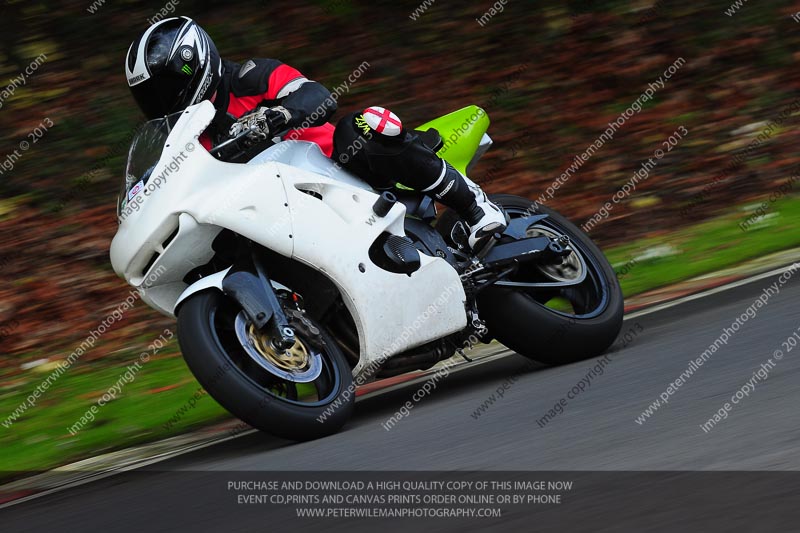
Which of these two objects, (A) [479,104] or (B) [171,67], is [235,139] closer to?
(B) [171,67]

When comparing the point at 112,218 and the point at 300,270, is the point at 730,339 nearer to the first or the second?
the point at 300,270

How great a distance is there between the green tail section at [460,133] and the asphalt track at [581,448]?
1158 millimetres

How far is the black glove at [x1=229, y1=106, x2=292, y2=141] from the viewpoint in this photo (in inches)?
201

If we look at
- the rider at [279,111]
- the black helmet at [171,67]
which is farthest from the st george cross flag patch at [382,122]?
the black helmet at [171,67]

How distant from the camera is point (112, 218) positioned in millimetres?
9992

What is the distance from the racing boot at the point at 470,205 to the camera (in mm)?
5734

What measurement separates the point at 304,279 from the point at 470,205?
0.99 meters

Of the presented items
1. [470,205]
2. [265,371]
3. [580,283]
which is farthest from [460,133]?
[265,371]

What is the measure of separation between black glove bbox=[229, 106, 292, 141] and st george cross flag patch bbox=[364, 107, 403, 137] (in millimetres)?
403

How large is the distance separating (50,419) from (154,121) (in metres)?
2.40

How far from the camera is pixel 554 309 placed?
596 cm

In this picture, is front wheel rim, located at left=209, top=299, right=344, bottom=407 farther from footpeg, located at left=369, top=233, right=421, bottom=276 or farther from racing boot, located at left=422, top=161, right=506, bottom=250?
racing boot, located at left=422, top=161, right=506, bottom=250

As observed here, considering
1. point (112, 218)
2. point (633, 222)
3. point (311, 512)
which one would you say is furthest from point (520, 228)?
point (112, 218)

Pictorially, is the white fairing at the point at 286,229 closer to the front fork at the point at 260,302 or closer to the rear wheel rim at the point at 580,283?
the front fork at the point at 260,302
